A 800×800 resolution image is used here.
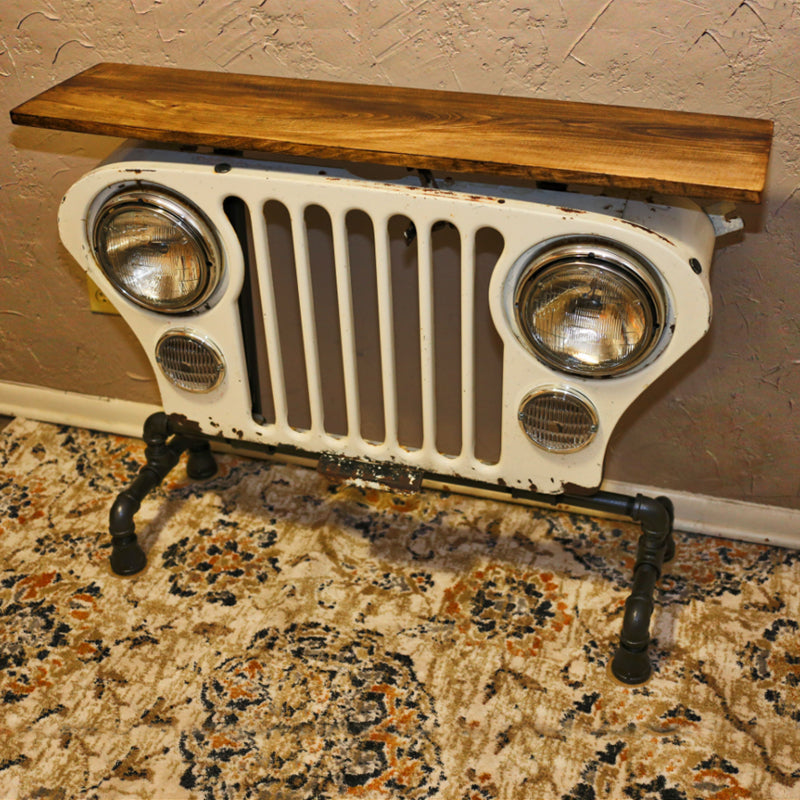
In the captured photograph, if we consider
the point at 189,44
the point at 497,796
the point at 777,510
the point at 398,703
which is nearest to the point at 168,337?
the point at 189,44

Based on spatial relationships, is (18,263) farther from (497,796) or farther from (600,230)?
(497,796)

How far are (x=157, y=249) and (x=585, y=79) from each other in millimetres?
620

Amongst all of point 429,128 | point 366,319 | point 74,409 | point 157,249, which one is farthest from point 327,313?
point 74,409

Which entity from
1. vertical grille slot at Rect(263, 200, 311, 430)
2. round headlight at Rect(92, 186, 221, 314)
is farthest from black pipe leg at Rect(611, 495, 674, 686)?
round headlight at Rect(92, 186, 221, 314)

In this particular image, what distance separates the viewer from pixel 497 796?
1.23 m

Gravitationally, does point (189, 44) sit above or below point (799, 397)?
above

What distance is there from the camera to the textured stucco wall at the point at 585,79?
1.22 metres

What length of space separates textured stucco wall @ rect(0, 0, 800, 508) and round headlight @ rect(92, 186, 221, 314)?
0.28 m

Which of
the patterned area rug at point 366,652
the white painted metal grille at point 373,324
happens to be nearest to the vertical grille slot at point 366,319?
the white painted metal grille at point 373,324

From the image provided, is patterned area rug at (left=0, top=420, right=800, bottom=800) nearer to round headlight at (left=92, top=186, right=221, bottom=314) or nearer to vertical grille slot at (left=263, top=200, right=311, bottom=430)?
vertical grille slot at (left=263, top=200, right=311, bottom=430)

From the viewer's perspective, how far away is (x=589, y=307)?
1.17m

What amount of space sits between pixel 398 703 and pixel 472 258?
0.63 metres

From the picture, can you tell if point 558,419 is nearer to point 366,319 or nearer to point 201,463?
point 366,319

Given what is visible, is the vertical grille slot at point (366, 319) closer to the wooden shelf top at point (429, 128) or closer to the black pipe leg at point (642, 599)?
the wooden shelf top at point (429, 128)
